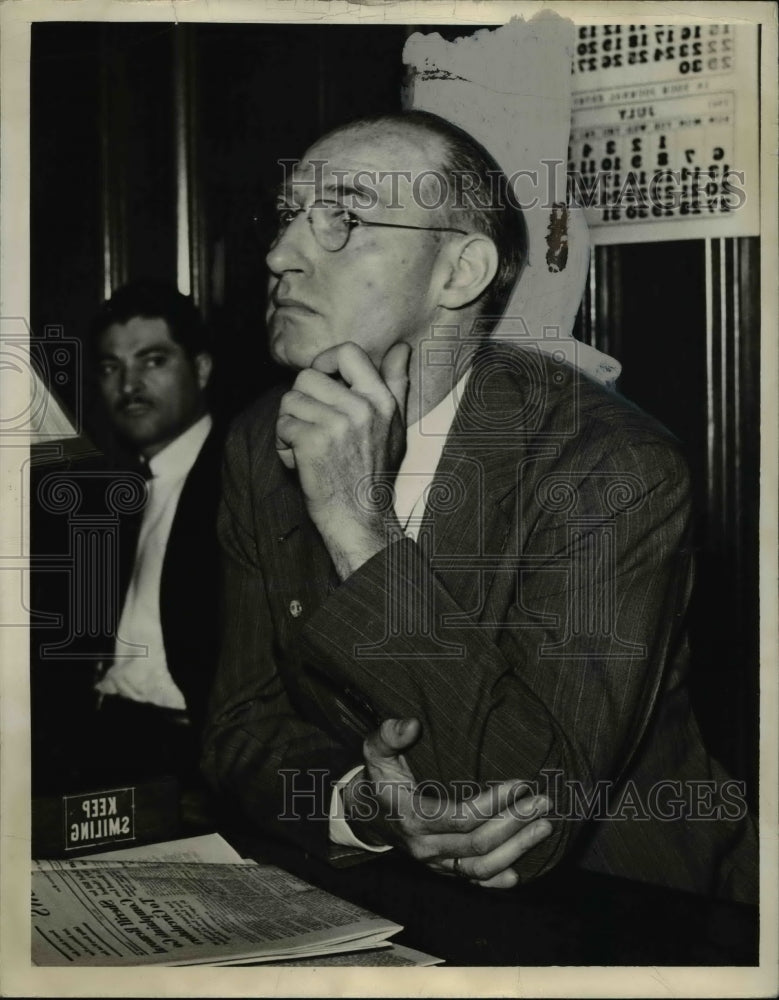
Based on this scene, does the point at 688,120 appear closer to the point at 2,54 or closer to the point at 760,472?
the point at 760,472

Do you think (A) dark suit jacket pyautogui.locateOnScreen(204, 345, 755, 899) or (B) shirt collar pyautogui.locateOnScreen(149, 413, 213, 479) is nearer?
(A) dark suit jacket pyautogui.locateOnScreen(204, 345, 755, 899)

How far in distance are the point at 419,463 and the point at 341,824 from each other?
499mm

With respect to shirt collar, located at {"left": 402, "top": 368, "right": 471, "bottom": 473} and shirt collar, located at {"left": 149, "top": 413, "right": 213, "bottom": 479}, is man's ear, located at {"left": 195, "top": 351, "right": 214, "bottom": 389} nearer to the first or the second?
shirt collar, located at {"left": 149, "top": 413, "right": 213, "bottom": 479}

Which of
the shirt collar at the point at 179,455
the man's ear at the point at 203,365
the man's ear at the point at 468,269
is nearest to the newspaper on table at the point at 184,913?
the shirt collar at the point at 179,455

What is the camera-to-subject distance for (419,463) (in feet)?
5.02

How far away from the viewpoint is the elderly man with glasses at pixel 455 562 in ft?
4.88

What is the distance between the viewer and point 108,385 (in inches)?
62.2

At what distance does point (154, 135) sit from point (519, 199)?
1.68 ft

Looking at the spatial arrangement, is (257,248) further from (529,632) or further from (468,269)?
(529,632)

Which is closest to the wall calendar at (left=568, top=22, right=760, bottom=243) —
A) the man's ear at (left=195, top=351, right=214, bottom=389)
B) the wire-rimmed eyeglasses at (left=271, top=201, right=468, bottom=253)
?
the wire-rimmed eyeglasses at (left=271, top=201, right=468, bottom=253)

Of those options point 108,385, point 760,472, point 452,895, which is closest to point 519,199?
point 760,472

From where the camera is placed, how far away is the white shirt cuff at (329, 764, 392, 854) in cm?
153

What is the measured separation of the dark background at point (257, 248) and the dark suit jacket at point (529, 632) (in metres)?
0.06

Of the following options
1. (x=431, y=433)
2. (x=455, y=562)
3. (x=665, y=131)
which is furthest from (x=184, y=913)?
(x=665, y=131)
